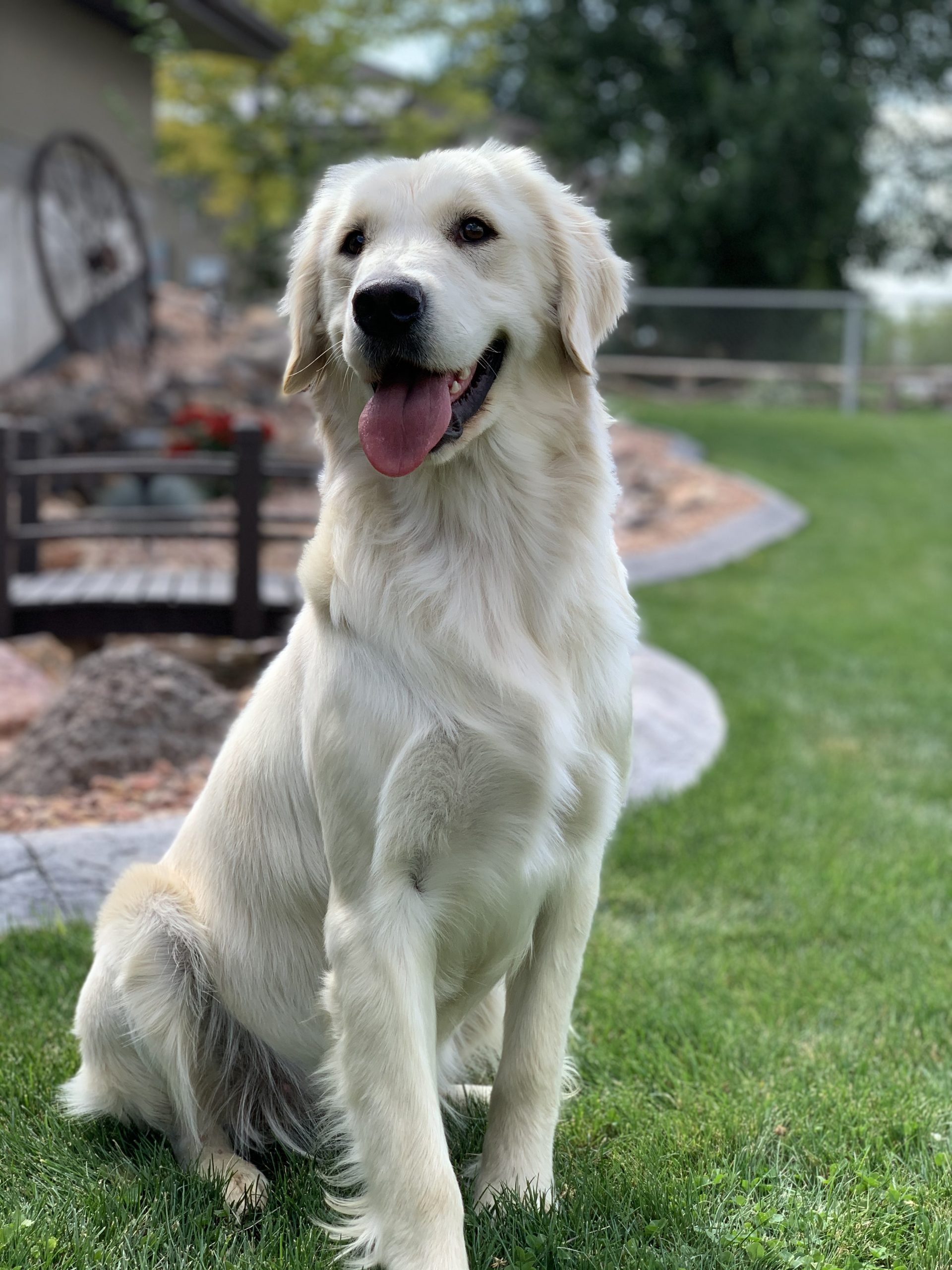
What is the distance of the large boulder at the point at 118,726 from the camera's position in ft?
14.8

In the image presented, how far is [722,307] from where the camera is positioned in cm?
1975

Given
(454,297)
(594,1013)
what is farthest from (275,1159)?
(454,297)

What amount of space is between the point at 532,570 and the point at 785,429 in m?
14.6

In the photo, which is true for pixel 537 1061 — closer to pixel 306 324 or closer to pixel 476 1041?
pixel 476 1041

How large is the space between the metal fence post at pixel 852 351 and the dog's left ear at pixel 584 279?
17221 mm

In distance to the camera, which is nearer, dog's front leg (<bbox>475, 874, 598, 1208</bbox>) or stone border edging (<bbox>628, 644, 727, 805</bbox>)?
dog's front leg (<bbox>475, 874, 598, 1208</bbox>)

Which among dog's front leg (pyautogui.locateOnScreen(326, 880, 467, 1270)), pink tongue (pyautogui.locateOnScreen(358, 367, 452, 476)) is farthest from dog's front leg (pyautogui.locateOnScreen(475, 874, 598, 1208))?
pink tongue (pyautogui.locateOnScreen(358, 367, 452, 476))

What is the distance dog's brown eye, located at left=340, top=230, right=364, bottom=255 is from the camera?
229cm

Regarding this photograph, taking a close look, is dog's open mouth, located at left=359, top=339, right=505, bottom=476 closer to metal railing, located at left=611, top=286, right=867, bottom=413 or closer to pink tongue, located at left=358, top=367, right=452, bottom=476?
pink tongue, located at left=358, top=367, right=452, bottom=476

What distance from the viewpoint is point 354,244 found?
2.31m

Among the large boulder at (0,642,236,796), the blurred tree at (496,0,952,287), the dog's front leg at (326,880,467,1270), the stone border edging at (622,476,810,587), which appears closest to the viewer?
the dog's front leg at (326,880,467,1270)

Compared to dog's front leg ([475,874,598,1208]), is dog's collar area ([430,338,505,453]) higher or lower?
higher

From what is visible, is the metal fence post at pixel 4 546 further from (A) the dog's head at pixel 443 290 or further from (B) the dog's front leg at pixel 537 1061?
(B) the dog's front leg at pixel 537 1061

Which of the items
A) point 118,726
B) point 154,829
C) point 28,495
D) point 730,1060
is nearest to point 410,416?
point 730,1060
